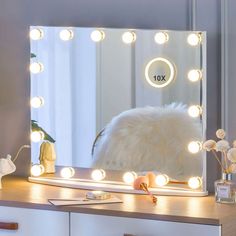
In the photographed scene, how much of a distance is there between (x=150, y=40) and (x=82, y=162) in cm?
58

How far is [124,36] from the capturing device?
2.45 metres

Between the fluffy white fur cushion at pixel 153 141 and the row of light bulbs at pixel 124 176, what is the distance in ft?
0.08

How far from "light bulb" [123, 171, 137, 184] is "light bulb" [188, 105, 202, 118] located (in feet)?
1.09

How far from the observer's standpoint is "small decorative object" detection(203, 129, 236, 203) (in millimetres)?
2166

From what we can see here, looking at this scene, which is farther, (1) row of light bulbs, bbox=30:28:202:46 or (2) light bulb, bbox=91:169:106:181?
(2) light bulb, bbox=91:169:106:181

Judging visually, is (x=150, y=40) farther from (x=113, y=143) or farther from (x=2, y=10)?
(x=2, y=10)

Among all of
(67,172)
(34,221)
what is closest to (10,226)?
(34,221)

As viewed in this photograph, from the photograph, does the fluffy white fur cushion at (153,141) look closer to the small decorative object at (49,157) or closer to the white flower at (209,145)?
the white flower at (209,145)

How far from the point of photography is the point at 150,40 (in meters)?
2.41

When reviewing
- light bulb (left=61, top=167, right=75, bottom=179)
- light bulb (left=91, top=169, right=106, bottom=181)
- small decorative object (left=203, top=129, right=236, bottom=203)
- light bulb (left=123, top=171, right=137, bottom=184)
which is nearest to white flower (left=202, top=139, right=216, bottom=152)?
small decorative object (left=203, top=129, right=236, bottom=203)

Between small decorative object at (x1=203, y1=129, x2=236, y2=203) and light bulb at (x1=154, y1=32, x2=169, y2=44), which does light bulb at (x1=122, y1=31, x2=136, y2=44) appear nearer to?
light bulb at (x1=154, y1=32, x2=169, y2=44)

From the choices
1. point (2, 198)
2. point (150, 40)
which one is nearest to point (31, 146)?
point (2, 198)

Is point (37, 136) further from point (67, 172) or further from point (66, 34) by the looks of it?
point (66, 34)

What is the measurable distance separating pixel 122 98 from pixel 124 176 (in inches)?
12.3
